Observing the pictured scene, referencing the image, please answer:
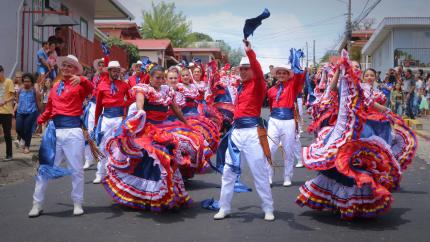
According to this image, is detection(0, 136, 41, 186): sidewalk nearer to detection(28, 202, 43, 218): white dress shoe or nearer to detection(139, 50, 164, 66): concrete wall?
detection(28, 202, 43, 218): white dress shoe

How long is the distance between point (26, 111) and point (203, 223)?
6818 mm

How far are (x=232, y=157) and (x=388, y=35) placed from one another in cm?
3103

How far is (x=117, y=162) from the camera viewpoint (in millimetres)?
7016

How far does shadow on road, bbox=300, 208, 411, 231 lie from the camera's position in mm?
6180

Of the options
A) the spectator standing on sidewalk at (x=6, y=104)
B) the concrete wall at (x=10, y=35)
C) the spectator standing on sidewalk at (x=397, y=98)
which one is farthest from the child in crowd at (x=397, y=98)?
the spectator standing on sidewalk at (x=6, y=104)

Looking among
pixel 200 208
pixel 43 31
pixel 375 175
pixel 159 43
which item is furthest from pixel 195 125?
pixel 159 43

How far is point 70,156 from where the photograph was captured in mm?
6812

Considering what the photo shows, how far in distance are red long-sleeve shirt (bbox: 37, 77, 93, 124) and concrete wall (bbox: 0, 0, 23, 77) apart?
8868 millimetres

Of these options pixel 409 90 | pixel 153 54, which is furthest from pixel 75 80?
pixel 153 54

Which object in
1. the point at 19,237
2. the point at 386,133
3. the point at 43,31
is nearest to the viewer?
the point at 19,237

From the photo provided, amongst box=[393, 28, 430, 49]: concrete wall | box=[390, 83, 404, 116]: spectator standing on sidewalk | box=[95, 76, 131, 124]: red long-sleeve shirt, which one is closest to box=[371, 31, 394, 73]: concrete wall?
box=[393, 28, 430, 49]: concrete wall

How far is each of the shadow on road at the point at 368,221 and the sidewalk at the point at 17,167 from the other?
561 centimetres

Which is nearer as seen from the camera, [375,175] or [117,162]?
[375,175]

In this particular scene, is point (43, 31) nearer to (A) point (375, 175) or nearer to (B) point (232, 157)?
(B) point (232, 157)
